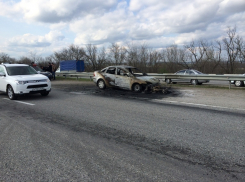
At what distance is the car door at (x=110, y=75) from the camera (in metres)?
13.5

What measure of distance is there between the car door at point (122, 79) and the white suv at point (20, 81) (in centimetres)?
435

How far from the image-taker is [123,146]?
14.1 feet

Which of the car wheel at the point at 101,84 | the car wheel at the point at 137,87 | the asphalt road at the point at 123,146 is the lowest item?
the asphalt road at the point at 123,146

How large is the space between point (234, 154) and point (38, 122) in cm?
511

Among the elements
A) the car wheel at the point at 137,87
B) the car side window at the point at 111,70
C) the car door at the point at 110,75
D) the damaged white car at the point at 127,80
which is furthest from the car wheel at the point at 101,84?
the car wheel at the point at 137,87

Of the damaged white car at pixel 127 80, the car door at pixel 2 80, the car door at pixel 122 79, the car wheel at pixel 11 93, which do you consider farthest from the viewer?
the car door at pixel 122 79

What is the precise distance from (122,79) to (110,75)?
40.6 inches

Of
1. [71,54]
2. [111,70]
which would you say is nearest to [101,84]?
[111,70]

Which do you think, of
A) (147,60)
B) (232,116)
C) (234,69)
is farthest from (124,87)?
(234,69)

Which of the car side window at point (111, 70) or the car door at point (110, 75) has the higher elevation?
the car side window at point (111, 70)

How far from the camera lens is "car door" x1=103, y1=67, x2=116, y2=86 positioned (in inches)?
531

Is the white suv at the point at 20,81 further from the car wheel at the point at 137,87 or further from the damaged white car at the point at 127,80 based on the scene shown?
the car wheel at the point at 137,87

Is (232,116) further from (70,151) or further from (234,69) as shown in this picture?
(234,69)

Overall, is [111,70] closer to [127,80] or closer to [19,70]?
[127,80]
